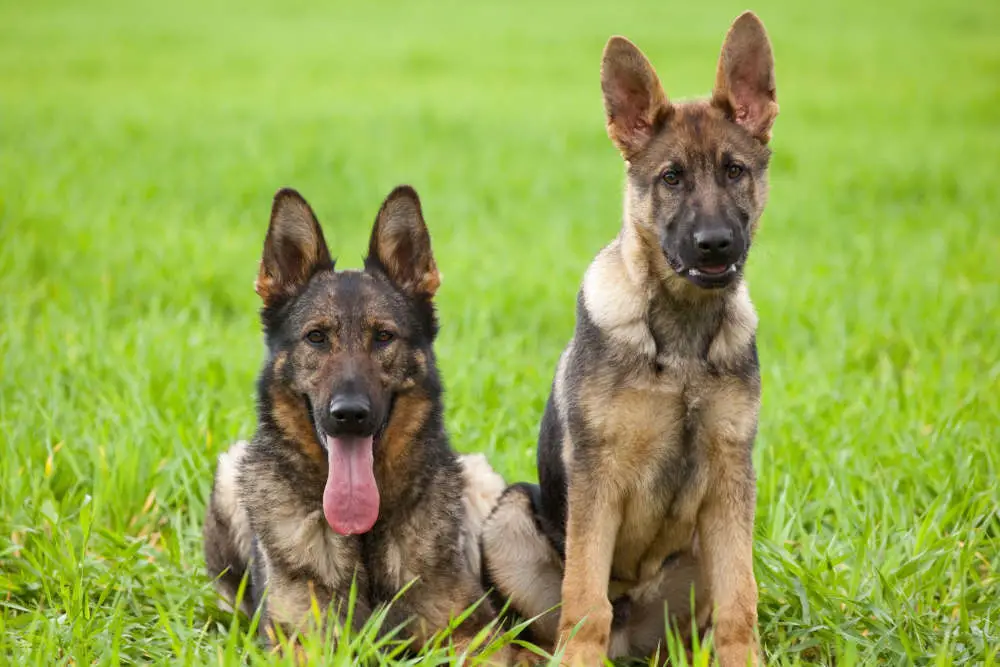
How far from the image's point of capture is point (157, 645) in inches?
155

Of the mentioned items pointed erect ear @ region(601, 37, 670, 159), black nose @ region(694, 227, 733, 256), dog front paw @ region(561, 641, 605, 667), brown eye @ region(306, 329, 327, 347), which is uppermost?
pointed erect ear @ region(601, 37, 670, 159)

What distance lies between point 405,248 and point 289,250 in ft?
1.50

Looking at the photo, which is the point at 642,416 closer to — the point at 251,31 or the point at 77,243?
the point at 77,243

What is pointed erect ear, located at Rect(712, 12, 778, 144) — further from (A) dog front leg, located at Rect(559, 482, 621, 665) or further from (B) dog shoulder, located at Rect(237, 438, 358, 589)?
(B) dog shoulder, located at Rect(237, 438, 358, 589)

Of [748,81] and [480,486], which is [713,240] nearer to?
[748,81]

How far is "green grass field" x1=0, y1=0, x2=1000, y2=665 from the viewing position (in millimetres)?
4266

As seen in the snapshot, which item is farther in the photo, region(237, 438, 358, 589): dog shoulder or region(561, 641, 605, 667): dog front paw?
region(237, 438, 358, 589): dog shoulder

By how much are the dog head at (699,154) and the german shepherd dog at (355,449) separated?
0.90 m

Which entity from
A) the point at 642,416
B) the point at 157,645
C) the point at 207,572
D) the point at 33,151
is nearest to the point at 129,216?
the point at 33,151

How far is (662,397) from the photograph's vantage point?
150 inches

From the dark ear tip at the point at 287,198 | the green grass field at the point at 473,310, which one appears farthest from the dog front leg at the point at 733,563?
the dark ear tip at the point at 287,198

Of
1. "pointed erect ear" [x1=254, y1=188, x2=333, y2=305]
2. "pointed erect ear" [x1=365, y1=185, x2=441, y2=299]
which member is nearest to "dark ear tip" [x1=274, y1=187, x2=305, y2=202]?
"pointed erect ear" [x1=254, y1=188, x2=333, y2=305]

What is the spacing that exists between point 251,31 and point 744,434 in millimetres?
25843

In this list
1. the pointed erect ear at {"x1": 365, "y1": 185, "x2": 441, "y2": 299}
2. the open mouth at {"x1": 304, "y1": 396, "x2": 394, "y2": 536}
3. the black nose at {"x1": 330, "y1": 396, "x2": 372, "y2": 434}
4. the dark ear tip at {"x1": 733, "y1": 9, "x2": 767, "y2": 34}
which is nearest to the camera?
the black nose at {"x1": 330, "y1": 396, "x2": 372, "y2": 434}
